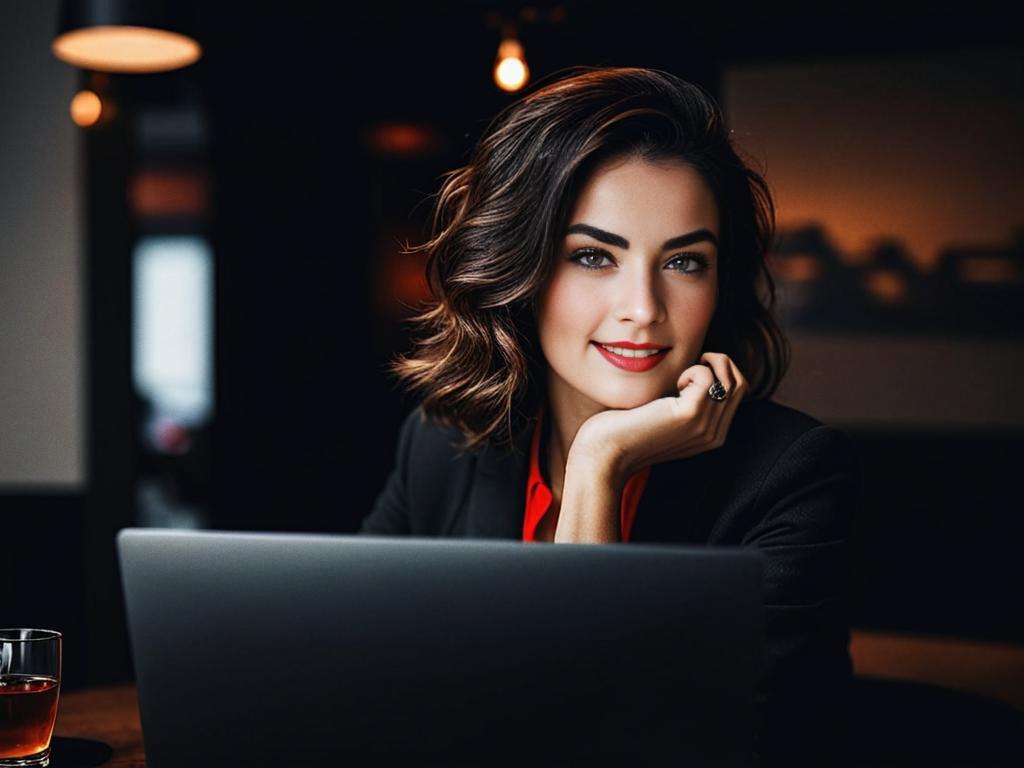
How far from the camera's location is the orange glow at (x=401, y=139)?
508cm

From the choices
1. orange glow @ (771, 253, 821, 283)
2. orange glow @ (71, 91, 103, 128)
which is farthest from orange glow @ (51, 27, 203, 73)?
orange glow @ (771, 253, 821, 283)

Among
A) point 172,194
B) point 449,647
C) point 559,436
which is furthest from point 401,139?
point 172,194

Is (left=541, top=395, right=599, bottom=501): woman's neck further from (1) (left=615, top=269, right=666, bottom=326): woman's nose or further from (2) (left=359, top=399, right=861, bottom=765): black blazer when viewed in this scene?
(1) (left=615, top=269, right=666, bottom=326): woman's nose

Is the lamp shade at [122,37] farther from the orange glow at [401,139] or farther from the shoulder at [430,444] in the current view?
the orange glow at [401,139]

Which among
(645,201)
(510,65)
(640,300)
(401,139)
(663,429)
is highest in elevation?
(401,139)

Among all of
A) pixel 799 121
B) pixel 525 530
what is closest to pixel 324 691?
pixel 525 530

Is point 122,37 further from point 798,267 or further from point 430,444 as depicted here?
point 798,267

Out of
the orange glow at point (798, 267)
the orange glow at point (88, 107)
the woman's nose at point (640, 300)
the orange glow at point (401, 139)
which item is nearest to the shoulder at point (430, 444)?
the woman's nose at point (640, 300)

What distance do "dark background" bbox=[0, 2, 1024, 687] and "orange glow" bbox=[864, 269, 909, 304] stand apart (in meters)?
0.57

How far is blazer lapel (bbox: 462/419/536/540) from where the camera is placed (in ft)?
5.60

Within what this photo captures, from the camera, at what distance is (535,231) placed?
156 centimetres

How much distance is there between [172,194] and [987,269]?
6764mm

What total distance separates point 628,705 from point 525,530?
937 mm

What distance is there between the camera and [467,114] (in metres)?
5.04
